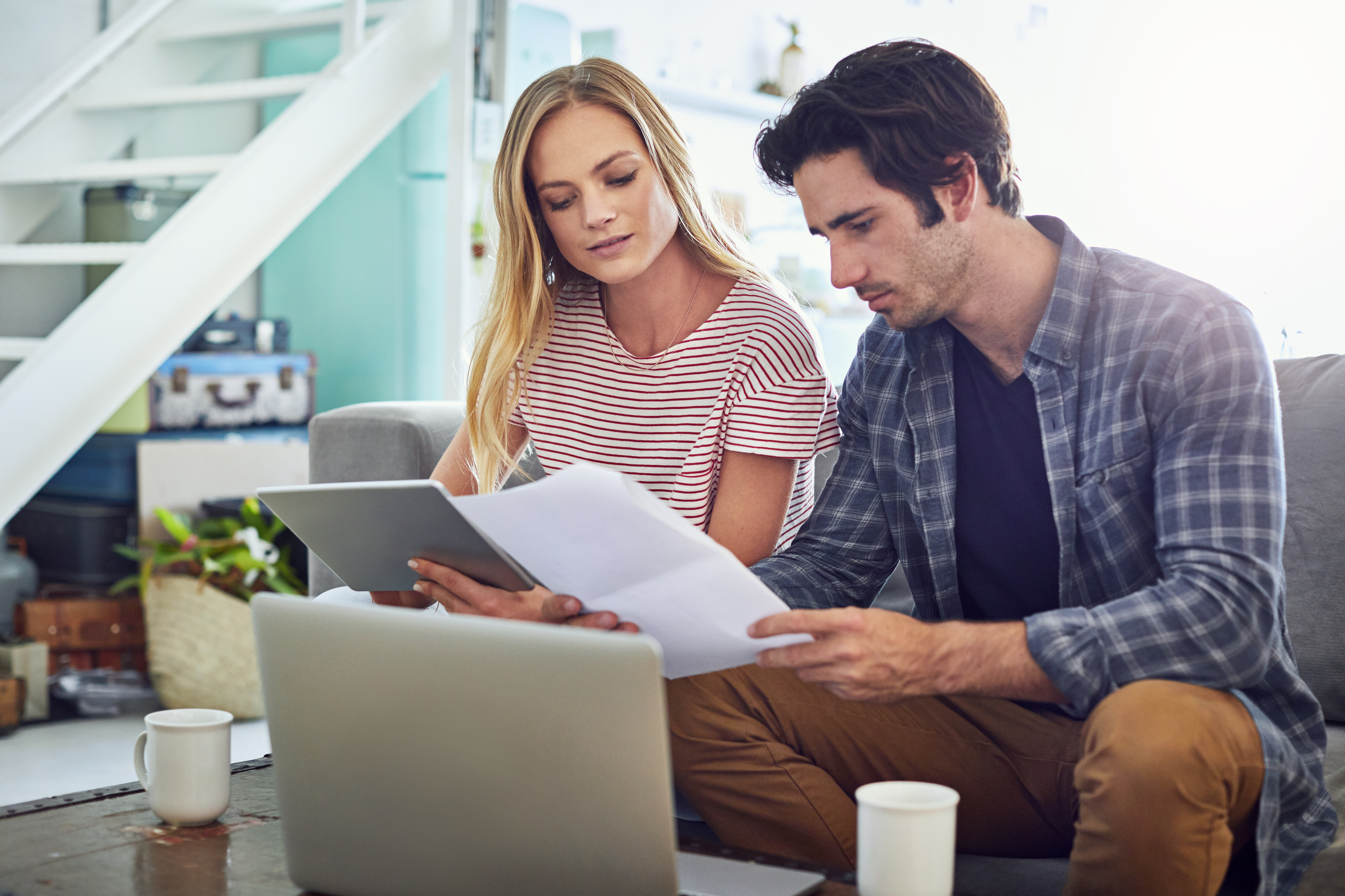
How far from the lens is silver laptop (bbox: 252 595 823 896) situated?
0.77 metres

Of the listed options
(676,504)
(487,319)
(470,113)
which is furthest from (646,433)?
(470,113)

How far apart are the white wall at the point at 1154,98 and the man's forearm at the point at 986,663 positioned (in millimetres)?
1779

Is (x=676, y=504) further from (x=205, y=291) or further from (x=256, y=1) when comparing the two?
(x=256, y=1)

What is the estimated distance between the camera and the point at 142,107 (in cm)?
331

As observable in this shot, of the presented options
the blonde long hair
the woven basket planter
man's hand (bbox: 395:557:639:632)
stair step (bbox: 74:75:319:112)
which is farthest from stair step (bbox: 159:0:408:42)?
man's hand (bbox: 395:557:639:632)

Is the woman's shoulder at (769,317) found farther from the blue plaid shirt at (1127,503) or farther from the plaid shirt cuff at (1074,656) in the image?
the plaid shirt cuff at (1074,656)

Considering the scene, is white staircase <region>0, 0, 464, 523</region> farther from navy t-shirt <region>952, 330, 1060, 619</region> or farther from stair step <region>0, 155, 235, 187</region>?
navy t-shirt <region>952, 330, 1060, 619</region>

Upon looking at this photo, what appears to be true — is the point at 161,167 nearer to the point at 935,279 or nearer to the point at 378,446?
the point at 378,446

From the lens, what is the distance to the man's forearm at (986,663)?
3.41 ft

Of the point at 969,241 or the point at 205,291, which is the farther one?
the point at 205,291

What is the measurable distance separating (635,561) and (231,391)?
2.78 metres

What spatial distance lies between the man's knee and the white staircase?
2307 millimetres

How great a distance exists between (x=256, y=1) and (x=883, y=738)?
3282 millimetres

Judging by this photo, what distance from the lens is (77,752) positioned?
271 centimetres
